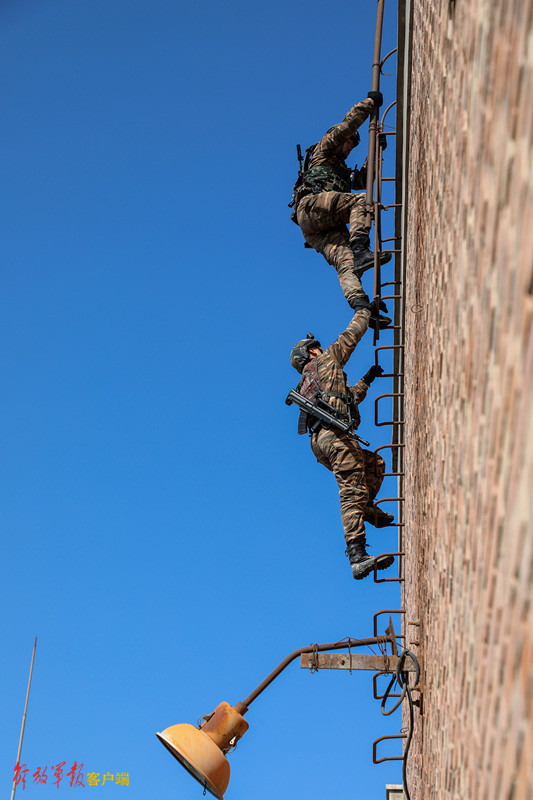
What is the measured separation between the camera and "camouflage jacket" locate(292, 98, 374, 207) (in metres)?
12.1

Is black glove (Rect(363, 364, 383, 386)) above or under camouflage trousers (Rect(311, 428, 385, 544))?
above

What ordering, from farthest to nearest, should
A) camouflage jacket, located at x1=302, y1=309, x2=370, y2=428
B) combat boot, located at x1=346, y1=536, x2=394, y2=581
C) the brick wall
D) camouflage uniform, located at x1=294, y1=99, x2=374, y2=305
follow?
camouflage uniform, located at x1=294, y1=99, x2=374, y2=305
camouflage jacket, located at x1=302, y1=309, x2=370, y2=428
combat boot, located at x1=346, y1=536, x2=394, y2=581
the brick wall

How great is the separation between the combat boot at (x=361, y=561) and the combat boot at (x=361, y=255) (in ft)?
13.2

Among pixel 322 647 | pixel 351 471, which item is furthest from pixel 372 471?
pixel 322 647

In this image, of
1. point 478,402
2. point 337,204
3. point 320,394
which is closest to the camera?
point 478,402

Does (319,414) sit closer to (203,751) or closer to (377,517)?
(377,517)

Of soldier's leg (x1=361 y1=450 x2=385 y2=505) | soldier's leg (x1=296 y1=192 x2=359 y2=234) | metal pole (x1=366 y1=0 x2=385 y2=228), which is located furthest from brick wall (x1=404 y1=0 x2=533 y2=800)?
soldier's leg (x1=296 y1=192 x2=359 y2=234)

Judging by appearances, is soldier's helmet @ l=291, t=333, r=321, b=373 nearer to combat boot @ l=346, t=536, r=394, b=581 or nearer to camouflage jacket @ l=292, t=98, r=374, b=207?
camouflage jacket @ l=292, t=98, r=374, b=207

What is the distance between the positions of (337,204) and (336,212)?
0.11 metres

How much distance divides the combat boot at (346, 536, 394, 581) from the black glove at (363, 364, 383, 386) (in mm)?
2284

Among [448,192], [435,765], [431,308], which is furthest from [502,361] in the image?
[435,765]

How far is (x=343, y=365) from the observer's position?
10586 millimetres

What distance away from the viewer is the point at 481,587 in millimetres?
3145

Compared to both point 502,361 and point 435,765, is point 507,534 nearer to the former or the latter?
point 502,361
